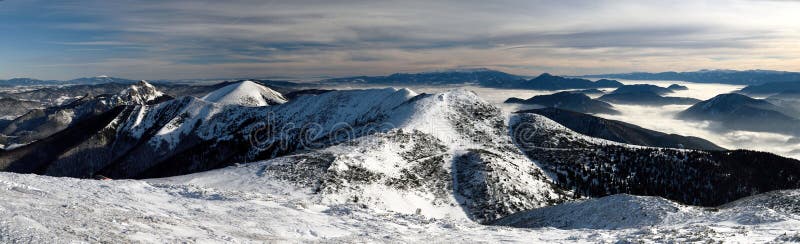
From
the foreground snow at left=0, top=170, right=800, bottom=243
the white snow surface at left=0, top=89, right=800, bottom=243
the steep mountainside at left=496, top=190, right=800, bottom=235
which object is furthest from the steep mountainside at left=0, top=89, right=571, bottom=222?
the foreground snow at left=0, top=170, right=800, bottom=243

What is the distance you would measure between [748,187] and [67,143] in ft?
864

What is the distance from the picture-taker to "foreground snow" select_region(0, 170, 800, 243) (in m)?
18.3

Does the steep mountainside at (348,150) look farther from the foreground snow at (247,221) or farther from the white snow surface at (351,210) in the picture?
the foreground snow at (247,221)

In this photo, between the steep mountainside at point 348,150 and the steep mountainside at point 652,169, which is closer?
the steep mountainside at point 348,150

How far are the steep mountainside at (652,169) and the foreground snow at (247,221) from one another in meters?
40.3

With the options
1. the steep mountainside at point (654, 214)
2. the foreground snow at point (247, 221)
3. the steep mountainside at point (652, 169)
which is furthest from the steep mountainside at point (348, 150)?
the foreground snow at point (247, 221)

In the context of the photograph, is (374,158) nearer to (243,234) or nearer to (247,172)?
(247,172)

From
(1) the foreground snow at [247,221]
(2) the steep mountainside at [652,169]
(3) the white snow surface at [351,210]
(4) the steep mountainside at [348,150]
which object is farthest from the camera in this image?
(2) the steep mountainside at [652,169]

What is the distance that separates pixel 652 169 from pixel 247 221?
88077mm

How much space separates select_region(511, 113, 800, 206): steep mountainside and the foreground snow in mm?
40293

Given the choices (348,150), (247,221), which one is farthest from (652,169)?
(247,221)

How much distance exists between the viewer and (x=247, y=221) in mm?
25219

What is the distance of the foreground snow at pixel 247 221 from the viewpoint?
60.0 feet

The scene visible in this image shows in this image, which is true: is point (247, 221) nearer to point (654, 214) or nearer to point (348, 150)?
point (654, 214)
